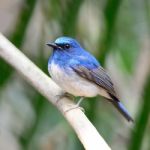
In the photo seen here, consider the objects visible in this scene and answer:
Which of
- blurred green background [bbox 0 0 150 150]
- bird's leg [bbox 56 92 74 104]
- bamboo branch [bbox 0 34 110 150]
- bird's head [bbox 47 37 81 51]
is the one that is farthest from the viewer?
bird's head [bbox 47 37 81 51]

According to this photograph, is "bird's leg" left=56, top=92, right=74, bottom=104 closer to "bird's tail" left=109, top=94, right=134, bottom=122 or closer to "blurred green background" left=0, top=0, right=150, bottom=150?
"blurred green background" left=0, top=0, right=150, bottom=150

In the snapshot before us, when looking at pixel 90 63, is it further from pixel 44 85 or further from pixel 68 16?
pixel 44 85

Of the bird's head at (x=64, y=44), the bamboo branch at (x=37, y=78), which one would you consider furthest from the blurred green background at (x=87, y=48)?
the bamboo branch at (x=37, y=78)

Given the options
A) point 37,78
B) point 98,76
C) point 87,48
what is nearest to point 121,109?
point 98,76

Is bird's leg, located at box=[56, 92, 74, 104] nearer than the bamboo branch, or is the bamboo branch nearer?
the bamboo branch

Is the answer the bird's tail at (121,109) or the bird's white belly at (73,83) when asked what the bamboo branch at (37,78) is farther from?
the bird's tail at (121,109)

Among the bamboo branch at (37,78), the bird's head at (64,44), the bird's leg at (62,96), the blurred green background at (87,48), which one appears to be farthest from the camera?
the bird's head at (64,44)

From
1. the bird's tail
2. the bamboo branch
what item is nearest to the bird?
the bird's tail
